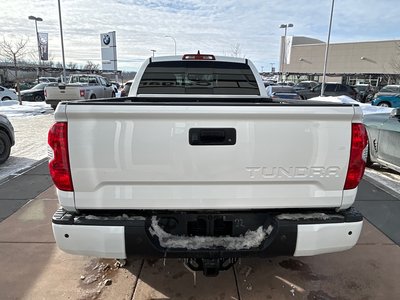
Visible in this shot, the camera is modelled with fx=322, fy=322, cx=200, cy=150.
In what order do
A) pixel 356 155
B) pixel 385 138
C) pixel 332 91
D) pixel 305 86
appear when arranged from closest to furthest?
pixel 356 155 → pixel 385 138 → pixel 332 91 → pixel 305 86

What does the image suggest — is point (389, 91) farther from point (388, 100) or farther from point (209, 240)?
point (209, 240)

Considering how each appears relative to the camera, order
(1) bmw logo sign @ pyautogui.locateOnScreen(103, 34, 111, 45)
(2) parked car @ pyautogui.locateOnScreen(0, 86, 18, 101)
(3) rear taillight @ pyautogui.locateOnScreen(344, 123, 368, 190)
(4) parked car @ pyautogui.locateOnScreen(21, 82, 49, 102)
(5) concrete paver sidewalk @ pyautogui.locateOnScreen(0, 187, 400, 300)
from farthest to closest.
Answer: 1. (1) bmw logo sign @ pyautogui.locateOnScreen(103, 34, 111, 45)
2. (4) parked car @ pyautogui.locateOnScreen(21, 82, 49, 102)
3. (2) parked car @ pyautogui.locateOnScreen(0, 86, 18, 101)
4. (5) concrete paver sidewalk @ pyautogui.locateOnScreen(0, 187, 400, 300)
5. (3) rear taillight @ pyautogui.locateOnScreen(344, 123, 368, 190)

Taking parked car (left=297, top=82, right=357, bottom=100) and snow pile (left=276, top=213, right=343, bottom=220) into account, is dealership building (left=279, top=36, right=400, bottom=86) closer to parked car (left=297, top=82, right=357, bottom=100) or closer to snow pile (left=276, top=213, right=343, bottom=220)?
parked car (left=297, top=82, right=357, bottom=100)

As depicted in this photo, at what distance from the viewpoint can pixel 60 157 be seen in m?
2.13

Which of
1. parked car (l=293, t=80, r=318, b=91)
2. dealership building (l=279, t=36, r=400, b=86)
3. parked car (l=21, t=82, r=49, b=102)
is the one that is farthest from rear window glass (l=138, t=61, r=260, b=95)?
dealership building (l=279, t=36, r=400, b=86)

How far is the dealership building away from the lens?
1982 inches

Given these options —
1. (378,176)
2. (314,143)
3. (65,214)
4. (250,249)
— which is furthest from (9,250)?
(378,176)

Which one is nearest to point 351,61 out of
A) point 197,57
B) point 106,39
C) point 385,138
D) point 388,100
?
point 106,39

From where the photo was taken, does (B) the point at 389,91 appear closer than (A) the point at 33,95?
Yes

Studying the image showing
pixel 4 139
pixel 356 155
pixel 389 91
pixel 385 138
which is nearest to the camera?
pixel 356 155

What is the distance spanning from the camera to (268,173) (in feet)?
7.25

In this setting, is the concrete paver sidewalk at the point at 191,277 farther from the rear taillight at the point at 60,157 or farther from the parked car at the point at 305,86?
the parked car at the point at 305,86

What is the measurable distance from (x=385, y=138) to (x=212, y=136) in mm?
5068

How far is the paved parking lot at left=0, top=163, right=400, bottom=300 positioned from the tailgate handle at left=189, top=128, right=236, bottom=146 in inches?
57.9
